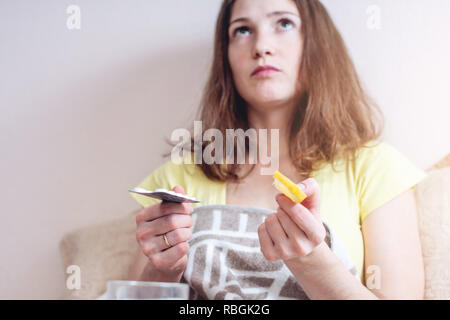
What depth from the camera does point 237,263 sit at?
0.67 metres

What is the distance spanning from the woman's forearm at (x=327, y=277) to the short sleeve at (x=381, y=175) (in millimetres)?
148

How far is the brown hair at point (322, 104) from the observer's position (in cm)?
77

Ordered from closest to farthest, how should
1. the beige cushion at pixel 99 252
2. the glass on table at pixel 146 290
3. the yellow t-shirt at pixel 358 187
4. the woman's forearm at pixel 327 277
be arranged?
1. the glass on table at pixel 146 290
2. the woman's forearm at pixel 327 277
3. the yellow t-shirt at pixel 358 187
4. the beige cushion at pixel 99 252

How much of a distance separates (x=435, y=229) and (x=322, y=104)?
0.29 meters

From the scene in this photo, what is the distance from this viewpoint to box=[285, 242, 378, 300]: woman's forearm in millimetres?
573

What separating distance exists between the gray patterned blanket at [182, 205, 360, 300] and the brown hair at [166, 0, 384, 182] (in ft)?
0.39

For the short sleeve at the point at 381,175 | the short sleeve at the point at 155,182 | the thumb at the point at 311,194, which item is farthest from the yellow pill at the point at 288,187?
the short sleeve at the point at 155,182

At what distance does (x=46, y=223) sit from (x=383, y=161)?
2.17ft

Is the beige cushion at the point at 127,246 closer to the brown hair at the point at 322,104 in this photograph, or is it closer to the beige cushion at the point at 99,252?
the beige cushion at the point at 99,252

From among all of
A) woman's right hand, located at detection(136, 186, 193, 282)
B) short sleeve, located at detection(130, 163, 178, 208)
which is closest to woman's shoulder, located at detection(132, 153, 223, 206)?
short sleeve, located at detection(130, 163, 178, 208)

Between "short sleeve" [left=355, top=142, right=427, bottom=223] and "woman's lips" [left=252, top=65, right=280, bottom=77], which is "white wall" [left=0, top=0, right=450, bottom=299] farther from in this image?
"short sleeve" [left=355, top=142, right=427, bottom=223]

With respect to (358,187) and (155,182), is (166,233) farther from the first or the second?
(358,187)

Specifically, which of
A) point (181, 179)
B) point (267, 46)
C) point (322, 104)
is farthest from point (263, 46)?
point (181, 179)
